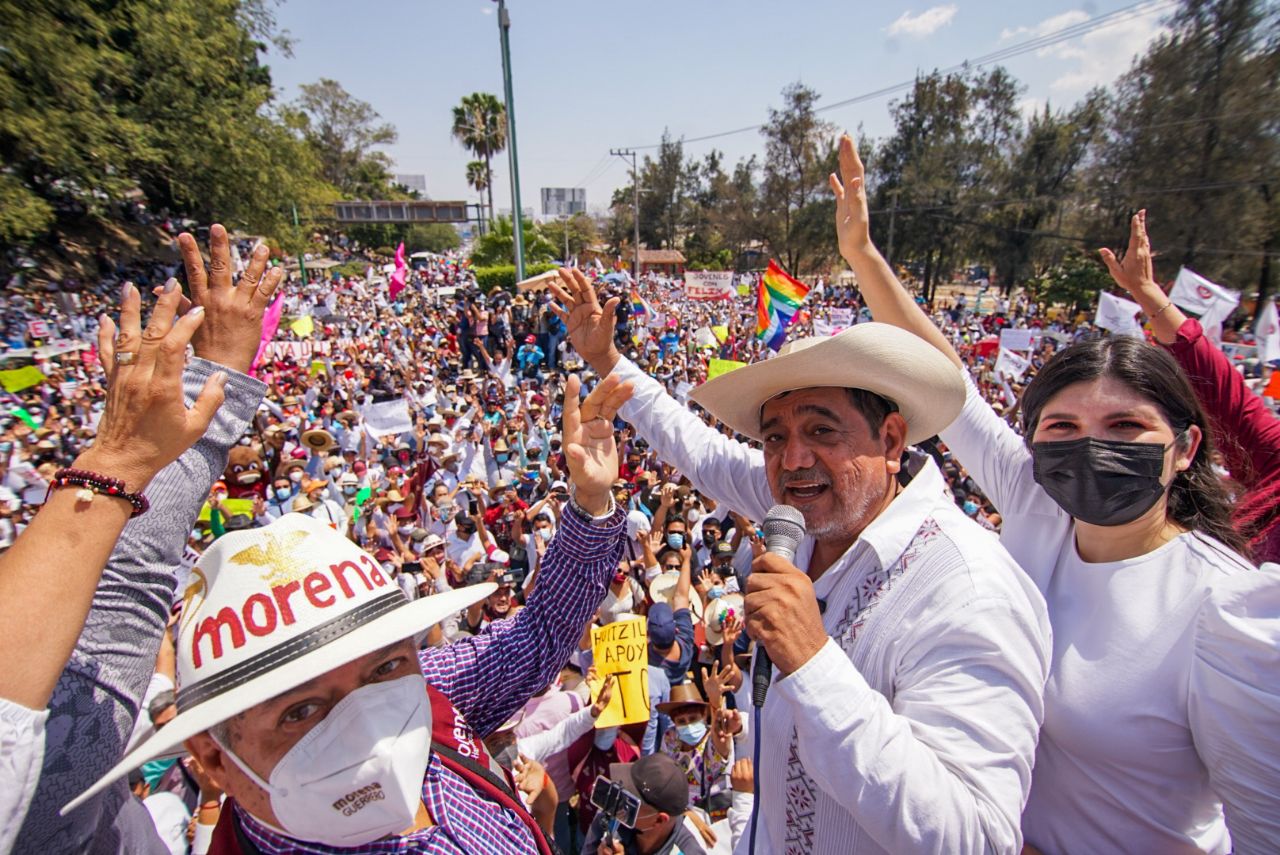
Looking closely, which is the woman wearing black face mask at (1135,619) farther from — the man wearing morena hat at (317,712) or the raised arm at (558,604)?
the man wearing morena hat at (317,712)

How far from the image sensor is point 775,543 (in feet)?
4.74

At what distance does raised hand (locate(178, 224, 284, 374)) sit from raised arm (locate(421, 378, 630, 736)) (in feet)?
2.63

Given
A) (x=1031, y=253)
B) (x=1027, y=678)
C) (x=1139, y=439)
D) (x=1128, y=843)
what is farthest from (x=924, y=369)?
(x=1031, y=253)

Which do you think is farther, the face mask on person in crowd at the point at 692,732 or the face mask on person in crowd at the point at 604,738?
the face mask on person in crowd at the point at 692,732

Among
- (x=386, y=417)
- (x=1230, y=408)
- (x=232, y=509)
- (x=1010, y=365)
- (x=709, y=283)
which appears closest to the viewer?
(x=1230, y=408)

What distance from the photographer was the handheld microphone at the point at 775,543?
4.55ft

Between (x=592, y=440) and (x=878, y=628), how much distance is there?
2.79ft

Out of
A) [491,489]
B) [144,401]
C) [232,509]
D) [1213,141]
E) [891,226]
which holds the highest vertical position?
[1213,141]

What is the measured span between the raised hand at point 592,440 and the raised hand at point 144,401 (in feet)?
2.74

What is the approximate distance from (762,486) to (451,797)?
1389 millimetres

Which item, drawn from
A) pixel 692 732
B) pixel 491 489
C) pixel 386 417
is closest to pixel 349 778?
pixel 692 732

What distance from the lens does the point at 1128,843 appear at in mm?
1396

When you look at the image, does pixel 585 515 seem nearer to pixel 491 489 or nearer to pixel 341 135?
pixel 491 489

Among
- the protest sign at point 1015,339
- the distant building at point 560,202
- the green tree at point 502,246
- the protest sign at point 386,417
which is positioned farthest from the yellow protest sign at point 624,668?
the distant building at point 560,202
